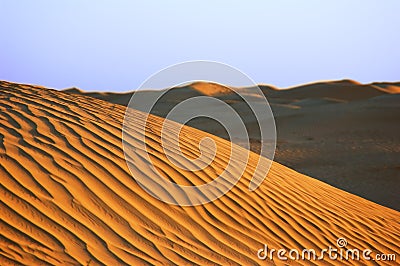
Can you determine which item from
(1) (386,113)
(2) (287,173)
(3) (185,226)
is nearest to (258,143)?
(1) (386,113)

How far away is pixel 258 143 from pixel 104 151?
546 inches

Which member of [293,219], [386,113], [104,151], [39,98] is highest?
[39,98]

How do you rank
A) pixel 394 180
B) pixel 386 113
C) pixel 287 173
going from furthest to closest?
pixel 386 113, pixel 394 180, pixel 287 173

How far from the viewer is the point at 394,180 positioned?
12547 mm

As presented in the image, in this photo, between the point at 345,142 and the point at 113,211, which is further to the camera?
the point at 345,142

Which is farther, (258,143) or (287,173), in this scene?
(258,143)

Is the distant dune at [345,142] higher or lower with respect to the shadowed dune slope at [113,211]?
lower

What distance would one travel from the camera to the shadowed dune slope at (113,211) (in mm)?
3881

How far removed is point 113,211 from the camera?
4.26 meters

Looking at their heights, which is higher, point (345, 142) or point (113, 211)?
point (113, 211)

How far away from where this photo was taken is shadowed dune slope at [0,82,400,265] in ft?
12.7

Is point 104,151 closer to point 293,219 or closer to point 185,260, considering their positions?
point 185,260

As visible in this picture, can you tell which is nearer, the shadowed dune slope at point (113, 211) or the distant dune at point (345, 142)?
the shadowed dune slope at point (113, 211)

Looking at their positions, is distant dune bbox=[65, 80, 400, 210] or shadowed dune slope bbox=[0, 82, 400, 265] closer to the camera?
shadowed dune slope bbox=[0, 82, 400, 265]
